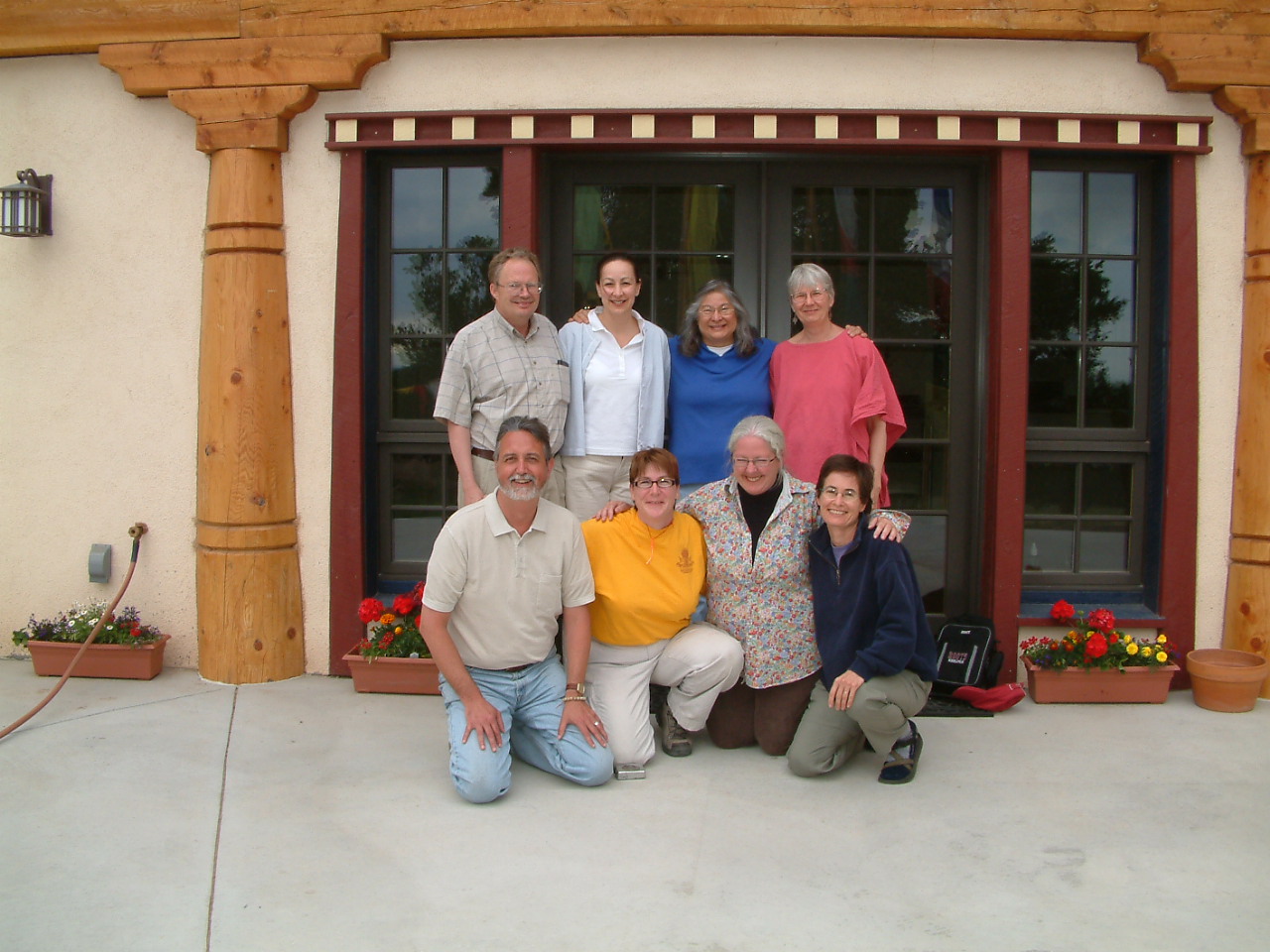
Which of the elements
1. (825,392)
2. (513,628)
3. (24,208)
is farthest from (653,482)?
(24,208)

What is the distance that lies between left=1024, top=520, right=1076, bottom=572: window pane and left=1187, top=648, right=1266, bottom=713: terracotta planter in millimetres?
605

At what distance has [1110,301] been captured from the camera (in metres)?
4.27

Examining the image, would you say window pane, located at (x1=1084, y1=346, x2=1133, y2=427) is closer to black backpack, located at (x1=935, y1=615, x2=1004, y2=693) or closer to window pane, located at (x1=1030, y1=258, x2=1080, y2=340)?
window pane, located at (x1=1030, y1=258, x2=1080, y2=340)

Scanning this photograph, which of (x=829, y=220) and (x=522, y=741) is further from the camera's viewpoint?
(x=829, y=220)

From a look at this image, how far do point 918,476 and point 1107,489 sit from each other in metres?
0.77

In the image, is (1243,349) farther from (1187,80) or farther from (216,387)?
(216,387)

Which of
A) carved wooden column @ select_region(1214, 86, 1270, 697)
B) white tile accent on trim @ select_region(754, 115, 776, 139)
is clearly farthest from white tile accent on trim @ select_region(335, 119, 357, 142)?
carved wooden column @ select_region(1214, 86, 1270, 697)

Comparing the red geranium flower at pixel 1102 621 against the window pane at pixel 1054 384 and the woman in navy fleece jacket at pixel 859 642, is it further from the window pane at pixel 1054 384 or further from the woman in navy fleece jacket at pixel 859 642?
the woman in navy fleece jacket at pixel 859 642

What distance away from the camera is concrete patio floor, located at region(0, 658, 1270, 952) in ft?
7.48

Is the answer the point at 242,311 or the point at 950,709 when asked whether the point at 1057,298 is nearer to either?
the point at 950,709

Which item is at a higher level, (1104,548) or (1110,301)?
(1110,301)

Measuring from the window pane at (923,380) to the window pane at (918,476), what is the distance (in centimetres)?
8

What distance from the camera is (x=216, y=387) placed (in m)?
4.09

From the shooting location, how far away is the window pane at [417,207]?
4.34 meters
